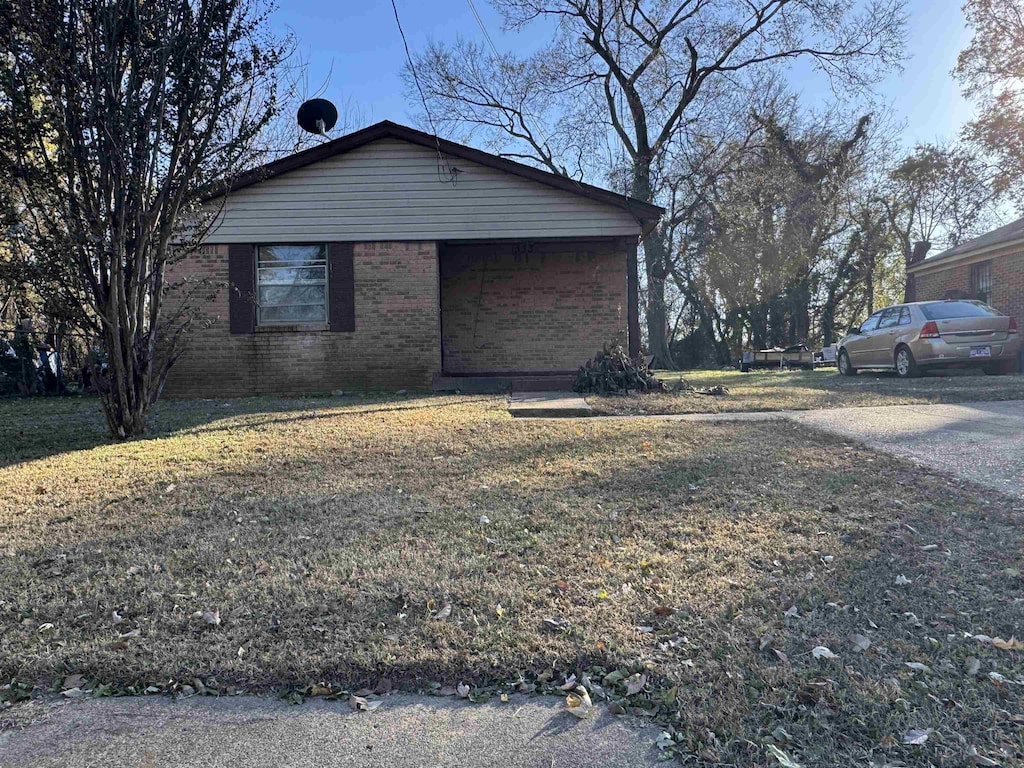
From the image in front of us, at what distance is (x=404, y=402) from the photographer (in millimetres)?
10164

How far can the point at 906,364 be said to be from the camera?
12.7m

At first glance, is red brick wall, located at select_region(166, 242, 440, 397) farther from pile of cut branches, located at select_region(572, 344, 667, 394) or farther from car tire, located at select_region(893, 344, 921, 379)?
car tire, located at select_region(893, 344, 921, 379)

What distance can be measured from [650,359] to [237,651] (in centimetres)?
1160

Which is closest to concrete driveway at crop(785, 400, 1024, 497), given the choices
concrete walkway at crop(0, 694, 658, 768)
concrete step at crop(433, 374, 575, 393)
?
concrete walkway at crop(0, 694, 658, 768)

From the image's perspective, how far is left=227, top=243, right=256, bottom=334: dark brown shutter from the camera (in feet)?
38.6

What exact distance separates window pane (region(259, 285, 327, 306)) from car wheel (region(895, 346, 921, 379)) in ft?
35.6

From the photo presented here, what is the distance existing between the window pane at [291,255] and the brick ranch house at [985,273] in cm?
1336

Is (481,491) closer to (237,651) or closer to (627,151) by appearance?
(237,651)

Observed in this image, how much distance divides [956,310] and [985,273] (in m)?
5.51

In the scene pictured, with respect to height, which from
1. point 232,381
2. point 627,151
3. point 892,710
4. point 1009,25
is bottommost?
point 892,710

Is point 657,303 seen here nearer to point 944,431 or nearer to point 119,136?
point 944,431

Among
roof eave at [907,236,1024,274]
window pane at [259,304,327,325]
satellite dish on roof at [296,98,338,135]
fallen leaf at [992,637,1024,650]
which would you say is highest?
satellite dish on roof at [296,98,338,135]

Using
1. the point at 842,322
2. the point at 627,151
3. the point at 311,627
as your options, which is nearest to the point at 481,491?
the point at 311,627

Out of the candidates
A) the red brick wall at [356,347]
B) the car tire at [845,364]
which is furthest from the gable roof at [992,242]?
the red brick wall at [356,347]
